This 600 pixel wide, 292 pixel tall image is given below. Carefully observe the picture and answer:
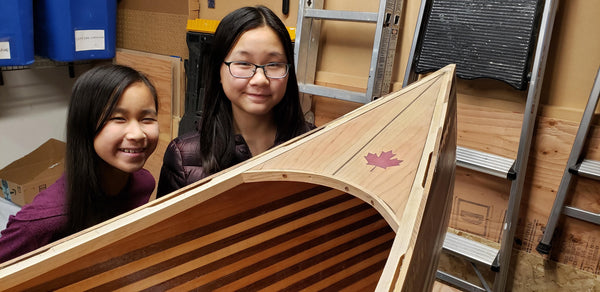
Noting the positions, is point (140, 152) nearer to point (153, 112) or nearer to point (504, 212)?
point (153, 112)

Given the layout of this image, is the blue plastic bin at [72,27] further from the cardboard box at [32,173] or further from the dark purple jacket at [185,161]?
the dark purple jacket at [185,161]

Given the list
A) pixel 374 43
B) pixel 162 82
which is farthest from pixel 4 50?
pixel 374 43

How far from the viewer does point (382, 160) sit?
1.02m

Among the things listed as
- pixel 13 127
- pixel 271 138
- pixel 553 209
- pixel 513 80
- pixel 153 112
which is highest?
pixel 513 80

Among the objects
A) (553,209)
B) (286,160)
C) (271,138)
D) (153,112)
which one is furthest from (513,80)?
(153,112)

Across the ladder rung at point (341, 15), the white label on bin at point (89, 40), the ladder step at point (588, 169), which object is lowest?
the ladder step at point (588, 169)

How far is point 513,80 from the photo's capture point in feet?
5.43

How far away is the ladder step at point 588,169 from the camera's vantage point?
1562 millimetres

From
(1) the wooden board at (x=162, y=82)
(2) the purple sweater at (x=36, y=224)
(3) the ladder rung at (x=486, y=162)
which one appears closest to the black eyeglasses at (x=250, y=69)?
(2) the purple sweater at (x=36, y=224)

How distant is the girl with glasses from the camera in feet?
3.98

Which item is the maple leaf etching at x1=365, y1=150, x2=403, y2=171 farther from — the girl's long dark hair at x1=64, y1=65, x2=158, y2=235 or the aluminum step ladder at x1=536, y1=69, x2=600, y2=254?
the aluminum step ladder at x1=536, y1=69, x2=600, y2=254

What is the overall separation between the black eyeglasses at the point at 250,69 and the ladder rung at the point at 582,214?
4.29 ft

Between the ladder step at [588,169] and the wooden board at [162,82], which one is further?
the wooden board at [162,82]

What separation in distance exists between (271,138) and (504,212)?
3.94 ft
